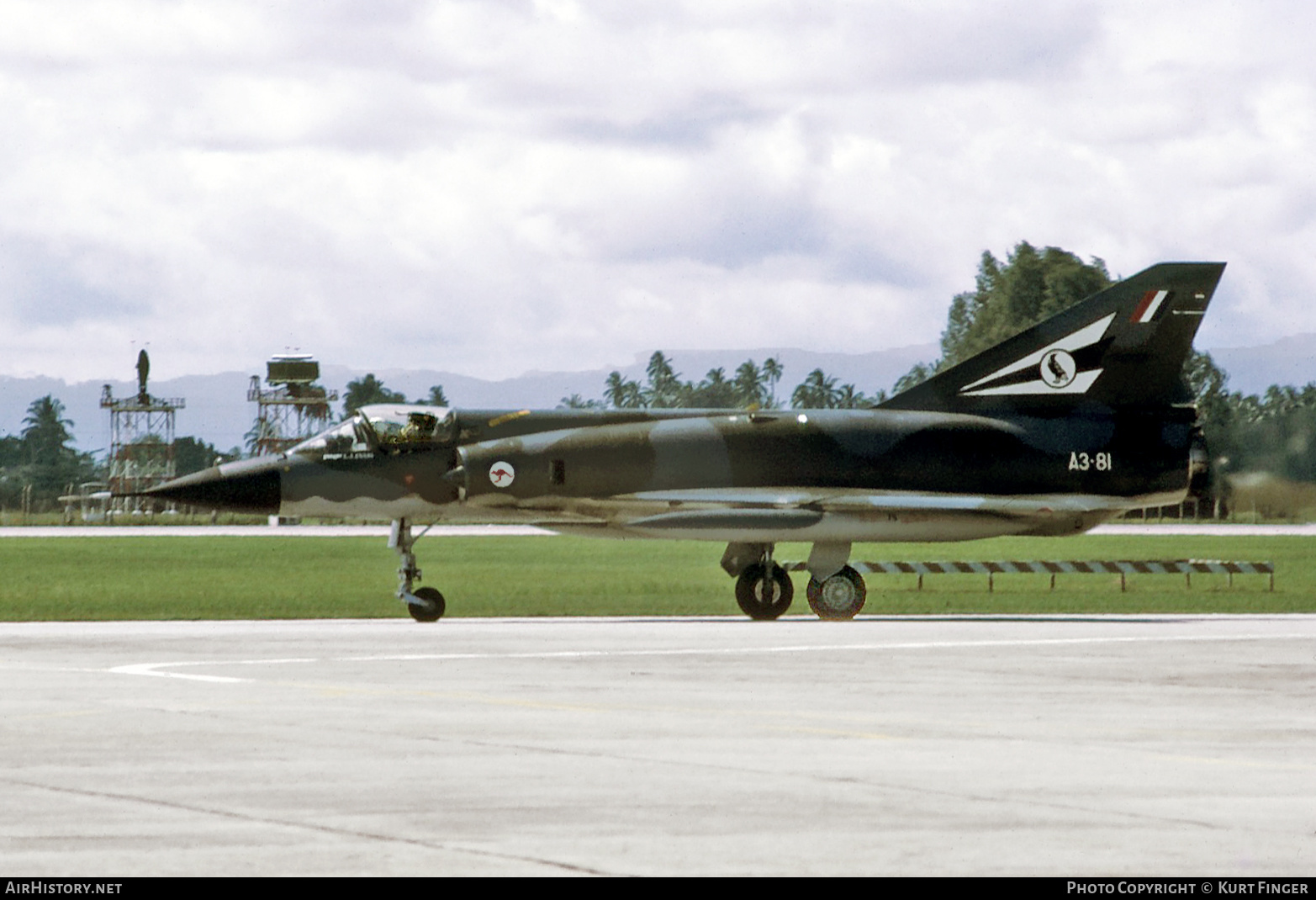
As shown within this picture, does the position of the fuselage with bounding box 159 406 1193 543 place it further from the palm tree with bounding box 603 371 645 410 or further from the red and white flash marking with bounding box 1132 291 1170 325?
the palm tree with bounding box 603 371 645 410

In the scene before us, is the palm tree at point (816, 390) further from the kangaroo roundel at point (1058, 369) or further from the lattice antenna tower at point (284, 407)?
the kangaroo roundel at point (1058, 369)

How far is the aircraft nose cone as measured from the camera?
29.7 metres

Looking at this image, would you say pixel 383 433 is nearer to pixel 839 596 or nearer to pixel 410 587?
pixel 410 587

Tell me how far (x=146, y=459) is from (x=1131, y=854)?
13710 cm

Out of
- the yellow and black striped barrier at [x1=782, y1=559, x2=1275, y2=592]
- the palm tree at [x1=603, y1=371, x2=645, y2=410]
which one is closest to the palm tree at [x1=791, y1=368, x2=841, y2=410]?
the palm tree at [x1=603, y1=371, x2=645, y2=410]

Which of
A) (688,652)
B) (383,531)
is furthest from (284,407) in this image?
(688,652)

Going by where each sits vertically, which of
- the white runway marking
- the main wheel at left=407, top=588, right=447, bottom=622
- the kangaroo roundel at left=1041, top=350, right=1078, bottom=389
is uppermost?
the kangaroo roundel at left=1041, top=350, right=1078, bottom=389

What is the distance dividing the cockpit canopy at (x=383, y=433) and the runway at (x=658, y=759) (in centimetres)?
750

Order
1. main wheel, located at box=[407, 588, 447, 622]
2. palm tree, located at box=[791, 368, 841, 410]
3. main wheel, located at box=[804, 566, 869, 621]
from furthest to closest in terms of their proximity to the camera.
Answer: palm tree, located at box=[791, 368, 841, 410], main wheel, located at box=[804, 566, 869, 621], main wheel, located at box=[407, 588, 447, 622]

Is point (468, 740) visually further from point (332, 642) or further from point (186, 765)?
point (332, 642)

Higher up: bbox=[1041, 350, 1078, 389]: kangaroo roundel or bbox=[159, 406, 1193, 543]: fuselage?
bbox=[1041, 350, 1078, 389]: kangaroo roundel

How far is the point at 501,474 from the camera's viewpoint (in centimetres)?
2966

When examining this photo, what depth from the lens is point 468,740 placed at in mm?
13336

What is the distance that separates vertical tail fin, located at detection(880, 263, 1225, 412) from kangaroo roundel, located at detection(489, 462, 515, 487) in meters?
5.96
